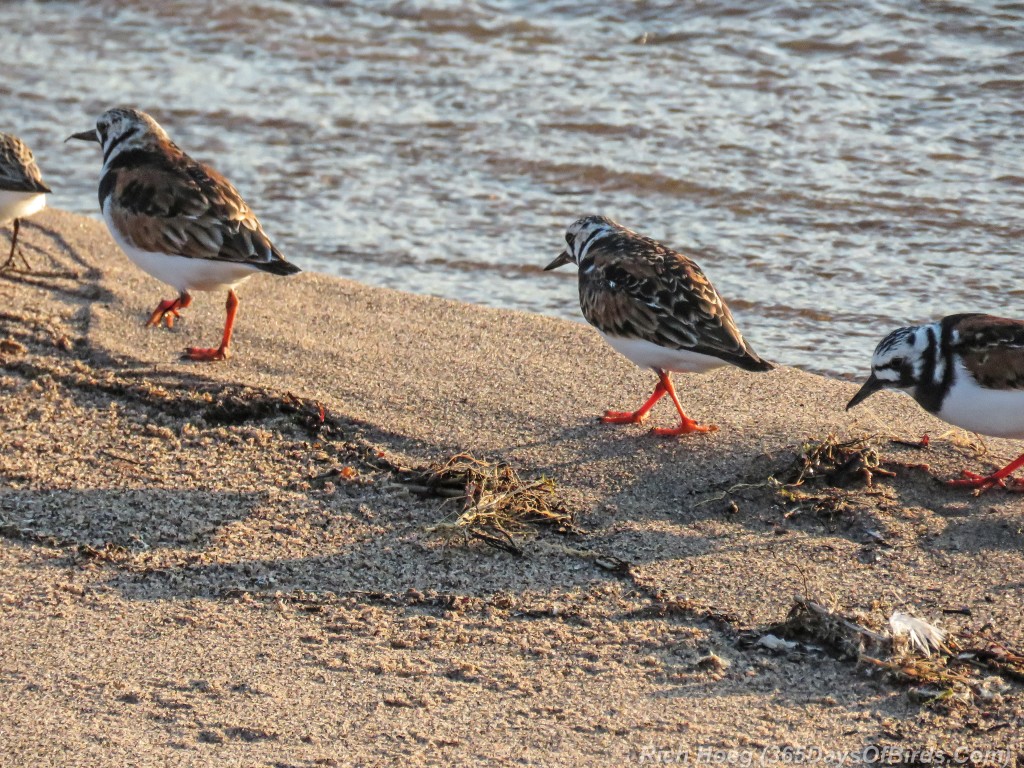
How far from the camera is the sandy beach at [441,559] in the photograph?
280cm

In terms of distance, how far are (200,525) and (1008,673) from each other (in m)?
2.11

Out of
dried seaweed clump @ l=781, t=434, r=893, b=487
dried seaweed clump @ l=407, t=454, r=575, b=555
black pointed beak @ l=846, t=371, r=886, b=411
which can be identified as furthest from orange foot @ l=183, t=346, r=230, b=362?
black pointed beak @ l=846, t=371, r=886, b=411

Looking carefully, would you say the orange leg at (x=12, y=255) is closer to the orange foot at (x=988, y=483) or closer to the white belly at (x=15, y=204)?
the white belly at (x=15, y=204)

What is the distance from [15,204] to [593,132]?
3.41m

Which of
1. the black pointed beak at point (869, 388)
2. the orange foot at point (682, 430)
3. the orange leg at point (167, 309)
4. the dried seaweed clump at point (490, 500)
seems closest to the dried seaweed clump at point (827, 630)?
the dried seaweed clump at point (490, 500)

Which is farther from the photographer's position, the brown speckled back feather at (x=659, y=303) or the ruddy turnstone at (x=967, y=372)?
the brown speckled back feather at (x=659, y=303)

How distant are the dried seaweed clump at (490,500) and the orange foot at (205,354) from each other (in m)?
1.25

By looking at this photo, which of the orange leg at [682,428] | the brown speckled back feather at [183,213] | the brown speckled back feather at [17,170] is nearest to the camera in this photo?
the orange leg at [682,428]

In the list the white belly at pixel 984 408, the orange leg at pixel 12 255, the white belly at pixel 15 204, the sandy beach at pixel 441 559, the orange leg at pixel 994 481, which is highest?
the white belly at pixel 15 204

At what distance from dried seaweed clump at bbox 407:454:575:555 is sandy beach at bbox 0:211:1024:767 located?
4 cm

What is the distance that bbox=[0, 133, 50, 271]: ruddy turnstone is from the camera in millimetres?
5645

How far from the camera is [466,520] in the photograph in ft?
11.8

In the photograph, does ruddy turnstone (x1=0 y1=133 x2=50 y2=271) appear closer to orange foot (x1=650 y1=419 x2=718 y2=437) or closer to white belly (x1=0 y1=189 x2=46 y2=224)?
white belly (x1=0 y1=189 x2=46 y2=224)

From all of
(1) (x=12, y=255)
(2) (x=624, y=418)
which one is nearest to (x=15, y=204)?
(1) (x=12, y=255)
